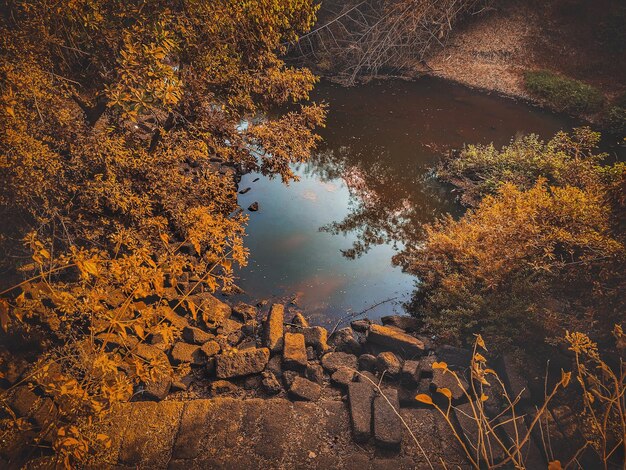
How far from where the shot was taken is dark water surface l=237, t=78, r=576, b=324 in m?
7.53

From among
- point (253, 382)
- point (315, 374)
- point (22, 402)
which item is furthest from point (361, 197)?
point (22, 402)

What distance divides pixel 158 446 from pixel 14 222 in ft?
11.0

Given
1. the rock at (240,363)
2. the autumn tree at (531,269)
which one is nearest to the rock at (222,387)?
the rock at (240,363)

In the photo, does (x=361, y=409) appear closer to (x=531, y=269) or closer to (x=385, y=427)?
(x=385, y=427)

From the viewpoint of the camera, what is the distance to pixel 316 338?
19.1 ft

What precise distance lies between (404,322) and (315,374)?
231 cm

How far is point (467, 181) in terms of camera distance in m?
11.1

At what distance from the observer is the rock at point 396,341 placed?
589 centimetres

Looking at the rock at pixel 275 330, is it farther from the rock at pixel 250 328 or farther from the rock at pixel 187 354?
the rock at pixel 187 354

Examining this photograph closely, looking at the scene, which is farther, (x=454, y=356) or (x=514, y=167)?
(x=514, y=167)

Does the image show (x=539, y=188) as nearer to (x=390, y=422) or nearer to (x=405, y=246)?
(x=405, y=246)

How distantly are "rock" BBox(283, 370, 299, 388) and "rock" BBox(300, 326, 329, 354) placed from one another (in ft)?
2.20

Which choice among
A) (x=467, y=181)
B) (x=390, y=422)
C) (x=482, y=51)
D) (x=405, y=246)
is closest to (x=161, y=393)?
(x=390, y=422)

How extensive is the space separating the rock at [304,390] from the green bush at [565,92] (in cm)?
1885
